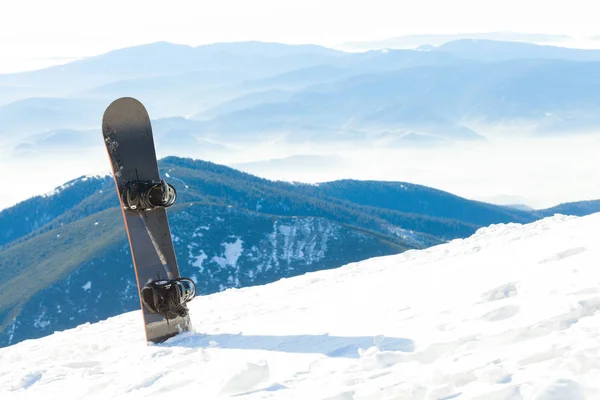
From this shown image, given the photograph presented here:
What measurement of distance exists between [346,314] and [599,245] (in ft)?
20.0

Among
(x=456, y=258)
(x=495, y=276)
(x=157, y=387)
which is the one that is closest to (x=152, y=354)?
(x=157, y=387)

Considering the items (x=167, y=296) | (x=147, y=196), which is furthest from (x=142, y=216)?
(x=167, y=296)

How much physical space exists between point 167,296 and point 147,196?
7.73ft

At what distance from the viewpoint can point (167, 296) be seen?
Result: 1770 cm

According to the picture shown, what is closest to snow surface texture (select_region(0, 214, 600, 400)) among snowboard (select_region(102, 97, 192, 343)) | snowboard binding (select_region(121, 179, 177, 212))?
snowboard (select_region(102, 97, 192, 343))

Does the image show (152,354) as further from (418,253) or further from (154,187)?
(418,253)

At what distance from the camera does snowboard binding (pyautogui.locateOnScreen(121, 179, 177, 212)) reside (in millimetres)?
17828

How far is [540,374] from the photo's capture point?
10125 millimetres

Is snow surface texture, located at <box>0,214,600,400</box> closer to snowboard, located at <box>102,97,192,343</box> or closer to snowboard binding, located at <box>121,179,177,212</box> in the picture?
snowboard, located at <box>102,97,192,343</box>

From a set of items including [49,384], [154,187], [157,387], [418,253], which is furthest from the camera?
[418,253]

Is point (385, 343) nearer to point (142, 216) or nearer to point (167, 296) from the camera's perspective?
point (167, 296)

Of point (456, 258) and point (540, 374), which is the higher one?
point (456, 258)

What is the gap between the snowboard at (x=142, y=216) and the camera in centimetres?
1798

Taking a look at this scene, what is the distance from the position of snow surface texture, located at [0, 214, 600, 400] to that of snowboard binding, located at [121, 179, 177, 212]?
3.13 meters
